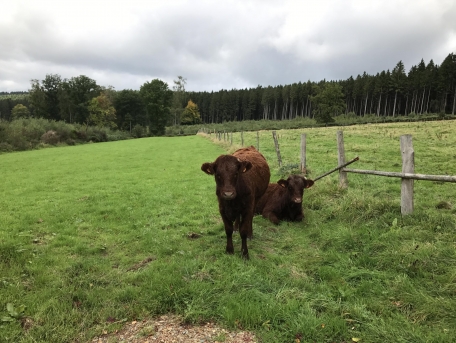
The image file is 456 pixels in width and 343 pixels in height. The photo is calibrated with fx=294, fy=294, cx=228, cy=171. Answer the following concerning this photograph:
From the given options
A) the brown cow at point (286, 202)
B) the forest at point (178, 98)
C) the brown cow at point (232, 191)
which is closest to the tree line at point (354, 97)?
the forest at point (178, 98)

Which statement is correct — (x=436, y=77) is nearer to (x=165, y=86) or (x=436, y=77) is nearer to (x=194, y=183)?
(x=165, y=86)

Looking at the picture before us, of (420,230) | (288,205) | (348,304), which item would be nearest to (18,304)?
(348,304)

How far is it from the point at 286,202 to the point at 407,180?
2.80 m

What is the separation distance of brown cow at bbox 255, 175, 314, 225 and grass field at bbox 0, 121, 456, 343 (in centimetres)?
32

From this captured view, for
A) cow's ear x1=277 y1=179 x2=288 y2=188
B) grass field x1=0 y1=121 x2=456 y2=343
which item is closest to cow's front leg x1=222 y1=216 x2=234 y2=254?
grass field x1=0 y1=121 x2=456 y2=343

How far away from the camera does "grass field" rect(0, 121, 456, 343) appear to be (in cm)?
348

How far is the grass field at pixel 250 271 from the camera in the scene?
11.4 feet

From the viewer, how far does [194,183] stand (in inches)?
514

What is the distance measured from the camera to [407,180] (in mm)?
6098

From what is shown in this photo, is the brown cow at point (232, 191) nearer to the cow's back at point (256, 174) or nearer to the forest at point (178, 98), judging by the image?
the cow's back at point (256, 174)

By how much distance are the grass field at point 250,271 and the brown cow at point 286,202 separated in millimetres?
323

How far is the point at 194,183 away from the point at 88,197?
4.28 metres

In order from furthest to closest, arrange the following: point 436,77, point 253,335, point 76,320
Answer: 1. point 436,77
2. point 76,320
3. point 253,335

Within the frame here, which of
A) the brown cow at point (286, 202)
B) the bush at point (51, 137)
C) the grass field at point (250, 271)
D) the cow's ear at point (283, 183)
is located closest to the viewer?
the grass field at point (250, 271)
